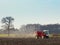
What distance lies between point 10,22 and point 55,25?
1655 inches

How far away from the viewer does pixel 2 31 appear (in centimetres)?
11650

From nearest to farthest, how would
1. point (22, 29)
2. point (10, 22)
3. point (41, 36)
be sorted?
1. point (41, 36)
2. point (10, 22)
3. point (22, 29)

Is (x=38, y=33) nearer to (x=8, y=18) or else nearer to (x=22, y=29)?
(x=8, y=18)

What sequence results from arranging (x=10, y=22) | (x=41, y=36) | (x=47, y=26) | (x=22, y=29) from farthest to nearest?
(x=47, y=26), (x=22, y=29), (x=10, y=22), (x=41, y=36)

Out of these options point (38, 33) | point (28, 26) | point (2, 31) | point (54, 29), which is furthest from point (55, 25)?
point (38, 33)

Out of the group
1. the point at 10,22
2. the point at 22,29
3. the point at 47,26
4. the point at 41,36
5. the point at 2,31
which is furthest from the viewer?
the point at 47,26

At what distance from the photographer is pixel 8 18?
351 feet

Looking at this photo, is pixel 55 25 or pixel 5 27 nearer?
pixel 5 27

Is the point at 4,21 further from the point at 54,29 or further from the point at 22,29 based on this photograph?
→ the point at 54,29

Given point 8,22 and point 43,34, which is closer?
point 43,34

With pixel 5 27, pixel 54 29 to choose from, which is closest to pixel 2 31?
pixel 5 27

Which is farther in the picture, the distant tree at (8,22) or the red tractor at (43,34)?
the distant tree at (8,22)

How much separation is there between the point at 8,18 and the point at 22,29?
2475 cm

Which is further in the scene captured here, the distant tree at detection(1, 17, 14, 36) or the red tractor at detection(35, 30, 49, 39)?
the distant tree at detection(1, 17, 14, 36)
